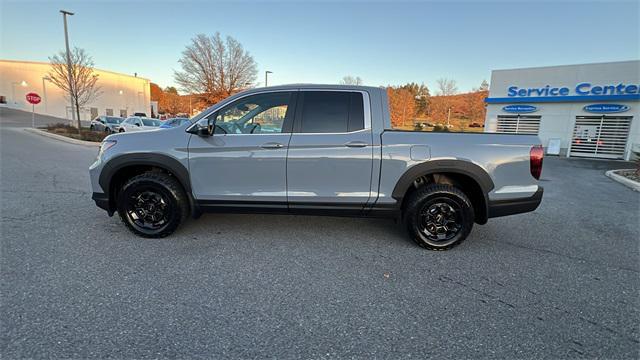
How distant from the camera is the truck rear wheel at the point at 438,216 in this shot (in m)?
3.66

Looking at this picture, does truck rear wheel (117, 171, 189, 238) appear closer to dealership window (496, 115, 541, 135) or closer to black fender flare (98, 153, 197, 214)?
black fender flare (98, 153, 197, 214)

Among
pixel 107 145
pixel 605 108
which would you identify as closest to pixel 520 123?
pixel 605 108

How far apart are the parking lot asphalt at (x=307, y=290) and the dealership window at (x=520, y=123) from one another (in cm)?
1612

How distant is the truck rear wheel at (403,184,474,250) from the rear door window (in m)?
1.13

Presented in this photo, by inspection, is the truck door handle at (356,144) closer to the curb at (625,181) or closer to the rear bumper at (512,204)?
the rear bumper at (512,204)

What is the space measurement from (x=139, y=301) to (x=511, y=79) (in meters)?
21.5

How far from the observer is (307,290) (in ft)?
9.24

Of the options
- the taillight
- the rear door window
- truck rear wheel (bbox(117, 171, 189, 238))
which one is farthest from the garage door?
truck rear wheel (bbox(117, 171, 189, 238))

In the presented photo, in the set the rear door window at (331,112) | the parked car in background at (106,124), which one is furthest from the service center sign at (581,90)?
the parked car in background at (106,124)

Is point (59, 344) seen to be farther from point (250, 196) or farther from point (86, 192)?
point (86, 192)

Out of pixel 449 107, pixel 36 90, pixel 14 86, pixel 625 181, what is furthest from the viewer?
pixel 449 107

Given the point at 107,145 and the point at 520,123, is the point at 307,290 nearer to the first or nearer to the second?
the point at 107,145

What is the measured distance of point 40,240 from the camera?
3.72 meters

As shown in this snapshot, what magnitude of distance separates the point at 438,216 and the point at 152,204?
3550 millimetres
